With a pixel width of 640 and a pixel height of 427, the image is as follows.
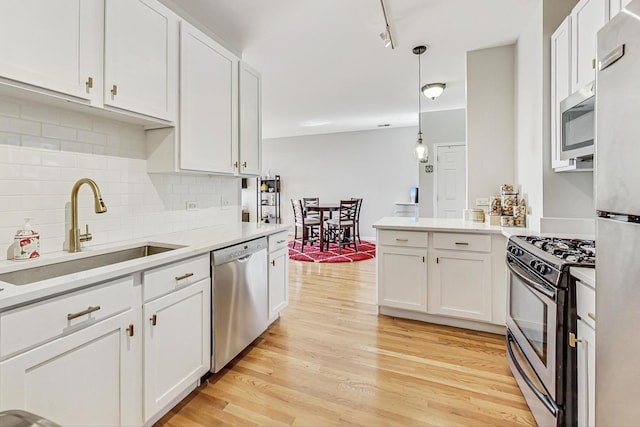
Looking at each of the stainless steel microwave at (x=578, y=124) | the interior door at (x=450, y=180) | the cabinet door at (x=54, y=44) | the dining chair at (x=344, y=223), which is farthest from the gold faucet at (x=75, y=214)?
the interior door at (x=450, y=180)

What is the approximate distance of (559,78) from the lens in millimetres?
2057

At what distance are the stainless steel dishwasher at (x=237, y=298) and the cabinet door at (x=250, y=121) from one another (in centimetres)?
82

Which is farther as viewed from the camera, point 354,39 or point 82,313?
point 354,39

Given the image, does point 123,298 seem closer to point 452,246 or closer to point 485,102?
point 452,246

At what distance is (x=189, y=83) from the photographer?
80.9 inches

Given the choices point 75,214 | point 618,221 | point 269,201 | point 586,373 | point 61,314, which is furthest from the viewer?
point 269,201

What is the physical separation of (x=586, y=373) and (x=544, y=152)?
1.70 m

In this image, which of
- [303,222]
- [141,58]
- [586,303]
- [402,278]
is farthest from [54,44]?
[303,222]

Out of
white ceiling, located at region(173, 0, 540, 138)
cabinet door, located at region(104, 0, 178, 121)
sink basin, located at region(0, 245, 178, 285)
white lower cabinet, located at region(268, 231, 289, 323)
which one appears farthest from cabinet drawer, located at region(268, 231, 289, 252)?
white ceiling, located at region(173, 0, 540, 138)

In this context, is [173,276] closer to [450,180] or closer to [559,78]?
[559,78]

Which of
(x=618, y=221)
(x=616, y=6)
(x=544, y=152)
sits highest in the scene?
(x=616, y=6)

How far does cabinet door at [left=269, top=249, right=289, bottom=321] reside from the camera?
97.4 inches

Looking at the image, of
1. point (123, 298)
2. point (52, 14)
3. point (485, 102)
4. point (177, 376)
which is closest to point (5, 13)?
point (52, 14)

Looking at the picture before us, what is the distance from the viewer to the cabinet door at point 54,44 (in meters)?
1.20
